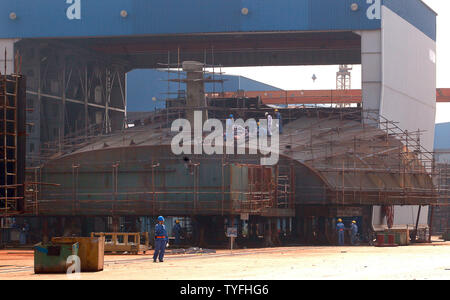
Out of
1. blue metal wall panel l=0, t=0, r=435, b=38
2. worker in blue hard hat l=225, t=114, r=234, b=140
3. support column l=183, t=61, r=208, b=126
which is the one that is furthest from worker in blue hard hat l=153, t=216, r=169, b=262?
blue metal wall panel l=0, t=0, r=435, b=38

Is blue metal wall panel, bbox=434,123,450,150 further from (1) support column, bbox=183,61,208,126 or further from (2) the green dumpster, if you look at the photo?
(2) the green dumpster

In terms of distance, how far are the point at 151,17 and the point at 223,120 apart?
10.7m

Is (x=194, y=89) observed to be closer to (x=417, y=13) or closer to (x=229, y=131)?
(x=229, y=131)

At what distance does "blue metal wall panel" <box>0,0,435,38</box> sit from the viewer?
68.9 m

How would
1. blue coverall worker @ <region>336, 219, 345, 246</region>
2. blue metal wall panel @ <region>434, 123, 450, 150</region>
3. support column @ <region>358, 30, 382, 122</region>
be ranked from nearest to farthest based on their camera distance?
1. blue coverall worker @ <region>336, 219, 345, 246</region>
2. support column @ <region>358, 30, 382, 122</region>
3. blue metal wall panel @ <region>434, 123, 450, 150</region>

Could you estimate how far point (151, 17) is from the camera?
231 feet

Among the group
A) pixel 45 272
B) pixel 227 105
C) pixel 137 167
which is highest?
pixel 227 105

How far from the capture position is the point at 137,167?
171 ft

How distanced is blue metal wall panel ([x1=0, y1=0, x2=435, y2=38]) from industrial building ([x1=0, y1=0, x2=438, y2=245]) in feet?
0.36

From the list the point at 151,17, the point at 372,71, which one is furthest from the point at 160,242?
the point at 151,17

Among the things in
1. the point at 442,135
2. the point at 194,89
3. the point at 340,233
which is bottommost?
the point at 340,233
